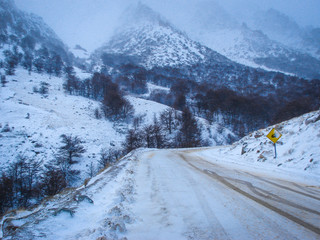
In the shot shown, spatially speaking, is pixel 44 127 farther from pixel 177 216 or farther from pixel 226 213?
pixel 226 213

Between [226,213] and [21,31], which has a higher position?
[21,31]

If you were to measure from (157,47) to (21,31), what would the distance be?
119526 millimetres

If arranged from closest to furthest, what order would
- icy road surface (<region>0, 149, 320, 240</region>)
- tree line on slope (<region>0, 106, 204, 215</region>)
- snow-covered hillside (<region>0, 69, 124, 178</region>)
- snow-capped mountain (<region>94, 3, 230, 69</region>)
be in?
1. icy road surface (<region>0, 149, 320, 240</region>)
2. tree line on slope (<region>0, 106, 204, 215</region>)
3. snow-covered hillside (<region>0, 69, 124, 178</region>)
4. snow-capped mountain (<region>94, 3, 230, 69</region>)

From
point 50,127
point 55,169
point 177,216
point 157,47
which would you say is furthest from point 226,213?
point 157,47

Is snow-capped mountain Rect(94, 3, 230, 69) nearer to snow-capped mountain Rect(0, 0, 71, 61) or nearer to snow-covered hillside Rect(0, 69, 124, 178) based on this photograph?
snow-capped mountain Rect(0, 0, 71, 61)

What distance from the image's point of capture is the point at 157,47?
510 feet

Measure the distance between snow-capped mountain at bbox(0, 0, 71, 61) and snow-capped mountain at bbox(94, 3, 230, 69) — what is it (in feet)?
160

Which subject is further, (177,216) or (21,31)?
(21,31)

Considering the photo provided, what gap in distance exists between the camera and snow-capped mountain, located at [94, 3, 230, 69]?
5428 inches

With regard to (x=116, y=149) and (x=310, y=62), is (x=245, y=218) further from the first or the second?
(x=310, y=62)

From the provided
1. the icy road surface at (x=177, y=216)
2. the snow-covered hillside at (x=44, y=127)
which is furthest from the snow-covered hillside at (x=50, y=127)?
the icy road surface at (x=177, y=216)

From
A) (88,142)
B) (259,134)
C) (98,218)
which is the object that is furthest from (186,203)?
(88,142)

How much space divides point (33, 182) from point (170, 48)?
16210 cm

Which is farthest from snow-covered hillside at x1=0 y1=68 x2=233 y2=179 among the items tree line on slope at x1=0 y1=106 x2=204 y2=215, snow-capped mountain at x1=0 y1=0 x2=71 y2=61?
snow-capped mountain at x1=0 y1=0 x2=71 y2=61
